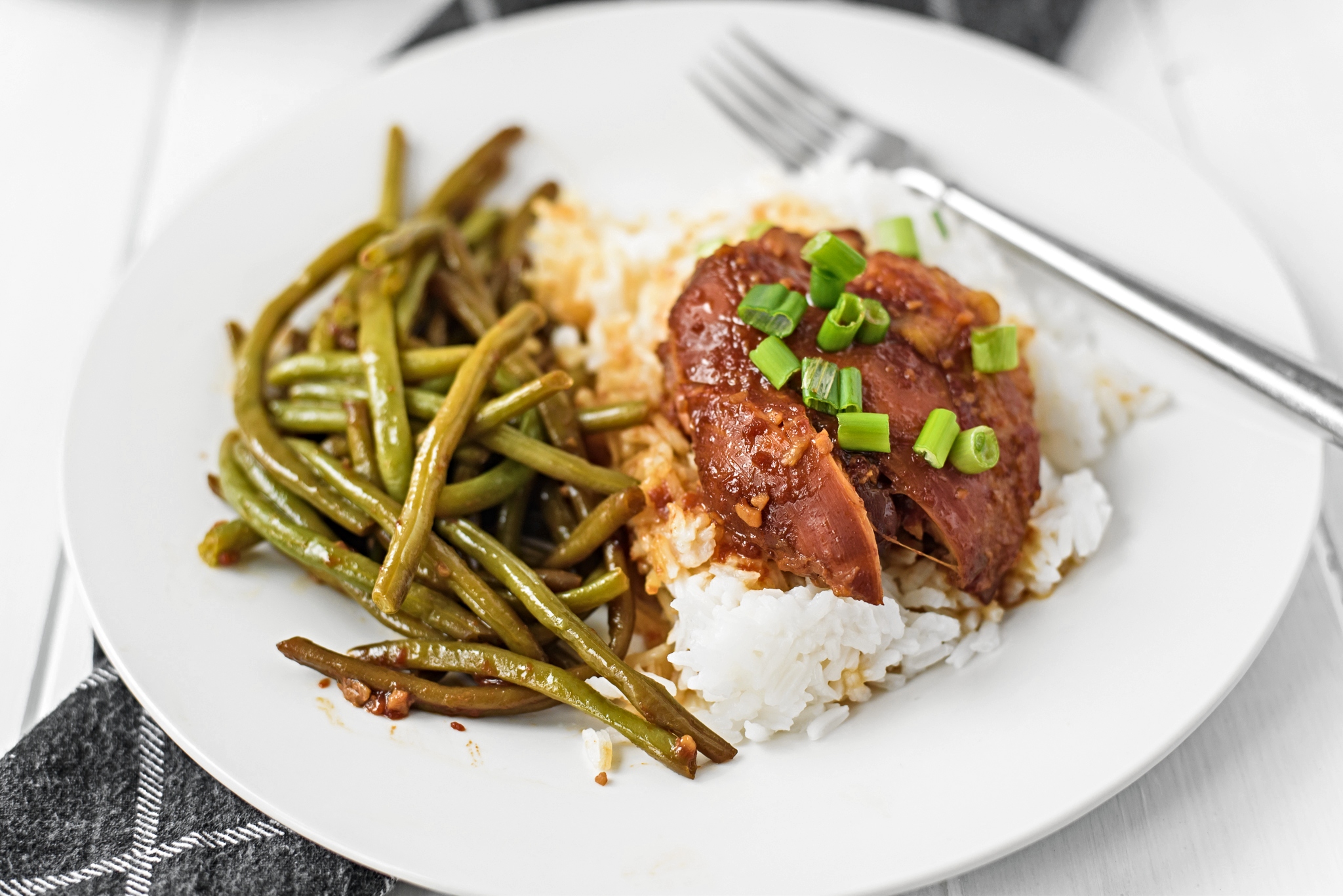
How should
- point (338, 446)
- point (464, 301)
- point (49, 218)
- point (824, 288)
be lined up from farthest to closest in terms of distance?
1. point (49, 218)
2. point (464, 301)
3. point (338, 446)
4. point (824, 288)

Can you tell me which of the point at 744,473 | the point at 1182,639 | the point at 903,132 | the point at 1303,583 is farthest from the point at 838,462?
the point at 903,132

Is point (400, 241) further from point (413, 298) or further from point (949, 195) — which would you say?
point (949, 195)

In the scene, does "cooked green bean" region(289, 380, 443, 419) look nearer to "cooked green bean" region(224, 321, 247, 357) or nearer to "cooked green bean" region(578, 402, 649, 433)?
"cooked green bean" region(224, 321, 247, 357)

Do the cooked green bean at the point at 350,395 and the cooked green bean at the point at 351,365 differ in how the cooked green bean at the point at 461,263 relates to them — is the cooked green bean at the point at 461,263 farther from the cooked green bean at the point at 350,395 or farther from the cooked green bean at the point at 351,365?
the cooked green bean at the point at 350,395

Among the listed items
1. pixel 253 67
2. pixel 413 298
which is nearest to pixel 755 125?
pixel 413 298

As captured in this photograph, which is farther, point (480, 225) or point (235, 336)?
point (480, 225)

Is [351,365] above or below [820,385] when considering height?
below

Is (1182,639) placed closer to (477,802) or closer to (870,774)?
(870,774)
